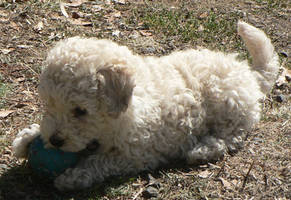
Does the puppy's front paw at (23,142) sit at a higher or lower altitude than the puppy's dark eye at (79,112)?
lower

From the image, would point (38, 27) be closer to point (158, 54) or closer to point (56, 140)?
point (158, 54)

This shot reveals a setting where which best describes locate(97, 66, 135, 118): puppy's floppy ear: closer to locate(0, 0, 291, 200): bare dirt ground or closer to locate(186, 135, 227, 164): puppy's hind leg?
locate(0, 0, 291, 200): bare dirt ground

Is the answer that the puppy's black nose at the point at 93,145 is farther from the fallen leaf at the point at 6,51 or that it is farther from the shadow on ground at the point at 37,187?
the fallen leaf at the point at 6,51

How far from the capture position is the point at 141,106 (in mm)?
4488

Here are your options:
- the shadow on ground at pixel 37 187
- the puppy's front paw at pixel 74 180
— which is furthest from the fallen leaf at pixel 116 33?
the puppy's front paw at pixel 74 180

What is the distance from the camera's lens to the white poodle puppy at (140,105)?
4027mm

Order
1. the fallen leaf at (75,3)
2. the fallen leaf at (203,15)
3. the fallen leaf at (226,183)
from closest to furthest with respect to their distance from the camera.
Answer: the fallen leaf at (226,183) < the fallen leaf at (75,3) < the fallen leaf at (203,15)

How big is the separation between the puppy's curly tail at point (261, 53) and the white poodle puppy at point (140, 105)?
0.04ft

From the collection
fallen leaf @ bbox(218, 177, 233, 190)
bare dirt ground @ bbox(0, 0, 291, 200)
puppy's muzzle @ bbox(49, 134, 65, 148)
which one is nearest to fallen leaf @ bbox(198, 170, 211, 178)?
bare dirt ground @ bbox(0, 0, 291, 200)

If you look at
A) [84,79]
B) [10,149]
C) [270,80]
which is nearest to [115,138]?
[84,79]

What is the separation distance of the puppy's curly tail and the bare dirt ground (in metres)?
0.53

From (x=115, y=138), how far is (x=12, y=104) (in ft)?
5.82

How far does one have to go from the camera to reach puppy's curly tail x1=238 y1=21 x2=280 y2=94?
17.8 feet

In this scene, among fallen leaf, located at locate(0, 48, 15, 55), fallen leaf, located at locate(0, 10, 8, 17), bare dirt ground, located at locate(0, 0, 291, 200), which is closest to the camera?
bare dirt ground, located at locate(0, 0, 291, 200)
